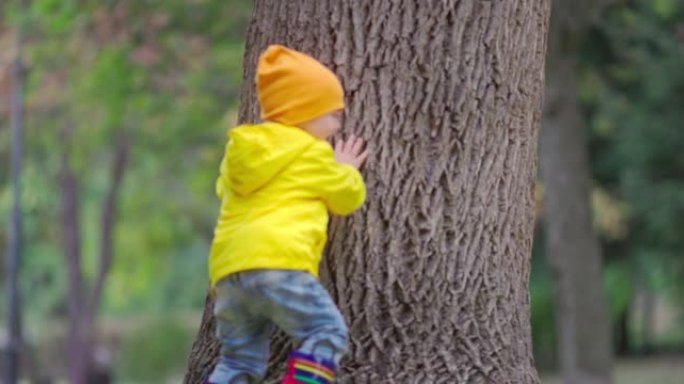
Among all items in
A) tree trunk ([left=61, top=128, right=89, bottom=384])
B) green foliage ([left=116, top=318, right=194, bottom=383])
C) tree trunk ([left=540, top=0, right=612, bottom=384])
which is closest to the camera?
tree trunk ([left=540, top=0, right=612, bottom=384])

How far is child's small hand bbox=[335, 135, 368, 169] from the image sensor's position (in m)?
5.03

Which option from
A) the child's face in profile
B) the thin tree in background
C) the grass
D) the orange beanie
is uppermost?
the orange beanie

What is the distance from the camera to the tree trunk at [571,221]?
15.0m

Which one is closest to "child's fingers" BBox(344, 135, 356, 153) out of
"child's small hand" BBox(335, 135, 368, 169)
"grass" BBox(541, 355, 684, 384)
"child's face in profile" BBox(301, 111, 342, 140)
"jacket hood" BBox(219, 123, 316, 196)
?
"child's small hand" BBox(335, 135, 368, 169)

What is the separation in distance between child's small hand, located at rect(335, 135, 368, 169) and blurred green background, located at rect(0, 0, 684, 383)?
1002cm

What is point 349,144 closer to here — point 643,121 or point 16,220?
point 16,220

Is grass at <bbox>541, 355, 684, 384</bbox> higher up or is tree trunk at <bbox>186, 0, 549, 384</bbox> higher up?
tree trunk at <bbox>186, 0, 549, 384</bbox>

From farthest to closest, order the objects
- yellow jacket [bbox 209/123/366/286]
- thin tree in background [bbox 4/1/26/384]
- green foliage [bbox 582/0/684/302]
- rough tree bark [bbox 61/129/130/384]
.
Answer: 1. rough tree bark [bbox 61/129/130/384]
2. green foliage [bbox 582/0/684/302]
3. thin tree in background [bbox 4/1/26/384]
4. yellow jacket [bbox 209/123/366/286]

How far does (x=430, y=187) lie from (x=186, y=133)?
16.5m

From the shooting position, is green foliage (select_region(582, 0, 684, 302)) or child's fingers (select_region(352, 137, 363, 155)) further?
green foliage (select_region(582, 0, 684, 302))

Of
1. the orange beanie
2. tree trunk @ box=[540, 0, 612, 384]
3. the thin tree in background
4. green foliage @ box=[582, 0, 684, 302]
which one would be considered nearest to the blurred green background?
green foliage @ box=[582, 0, 684, 302]

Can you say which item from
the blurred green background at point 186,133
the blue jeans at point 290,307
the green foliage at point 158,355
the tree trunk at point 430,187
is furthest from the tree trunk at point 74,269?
the blue jeans at point 290,307

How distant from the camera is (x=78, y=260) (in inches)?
1163

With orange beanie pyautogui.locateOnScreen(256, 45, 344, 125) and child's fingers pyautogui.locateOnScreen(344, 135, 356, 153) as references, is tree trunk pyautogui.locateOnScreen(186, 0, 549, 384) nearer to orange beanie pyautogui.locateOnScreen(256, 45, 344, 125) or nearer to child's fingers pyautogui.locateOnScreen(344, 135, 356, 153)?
child's fingers pyautogui.locateOnScreen(344, 135, 356, 153)
